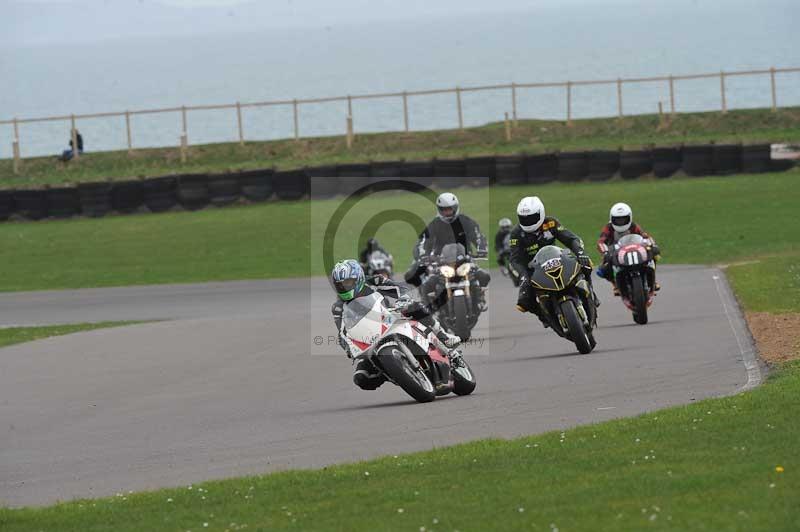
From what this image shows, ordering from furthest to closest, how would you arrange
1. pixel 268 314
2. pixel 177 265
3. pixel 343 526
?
pixel 177 265 → pixel 268 314 → pixel 343 526

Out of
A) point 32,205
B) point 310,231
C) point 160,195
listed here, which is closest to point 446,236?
point 310,231

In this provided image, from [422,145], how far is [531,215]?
3457 centimetres

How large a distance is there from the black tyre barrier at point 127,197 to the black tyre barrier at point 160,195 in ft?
0.56

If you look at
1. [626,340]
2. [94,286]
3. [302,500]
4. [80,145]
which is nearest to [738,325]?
[626,340]

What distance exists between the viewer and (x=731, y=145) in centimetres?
4088

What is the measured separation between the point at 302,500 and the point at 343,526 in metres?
0.94

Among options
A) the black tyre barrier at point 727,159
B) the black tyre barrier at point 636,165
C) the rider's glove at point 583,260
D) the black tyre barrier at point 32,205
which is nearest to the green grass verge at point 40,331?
the rider's glove at point 583,260

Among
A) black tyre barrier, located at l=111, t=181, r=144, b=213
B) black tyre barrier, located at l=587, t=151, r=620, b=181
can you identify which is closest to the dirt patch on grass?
black tyre barrier, located at l=587, t=151, r=620, b=181

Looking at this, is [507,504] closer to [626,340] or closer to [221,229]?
[626,340]

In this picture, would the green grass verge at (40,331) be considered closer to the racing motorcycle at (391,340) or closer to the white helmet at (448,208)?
the white helmet at (448,208)

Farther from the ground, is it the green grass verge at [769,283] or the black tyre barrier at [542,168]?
the black tyre barrier at [542,168]

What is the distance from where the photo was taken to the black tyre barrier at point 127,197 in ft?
139

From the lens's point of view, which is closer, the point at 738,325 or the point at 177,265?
the point at 738,325

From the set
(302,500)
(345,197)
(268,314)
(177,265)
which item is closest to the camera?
(302,500)
